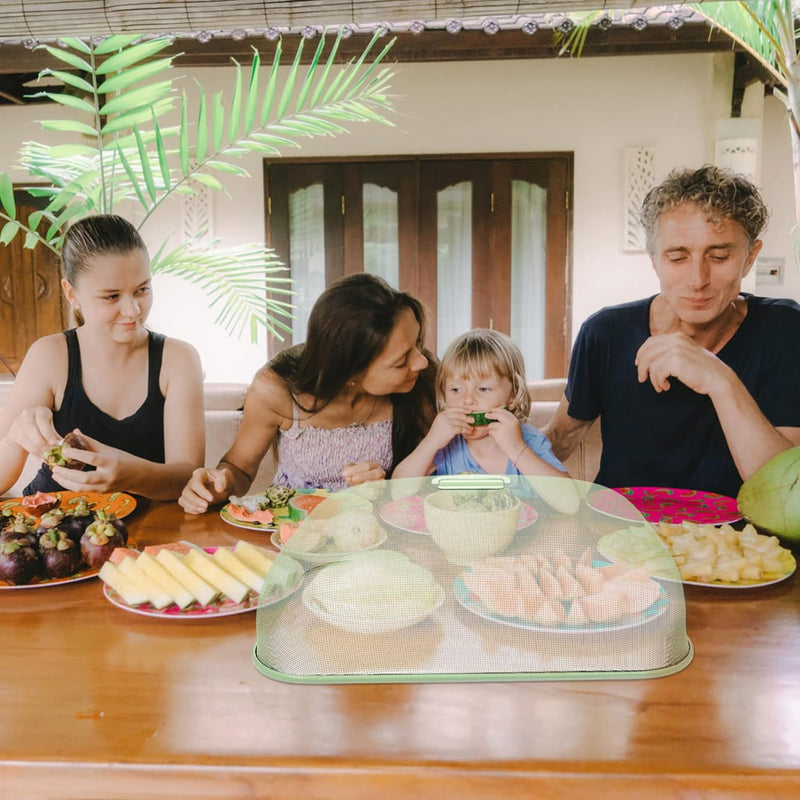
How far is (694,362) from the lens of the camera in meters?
1.73

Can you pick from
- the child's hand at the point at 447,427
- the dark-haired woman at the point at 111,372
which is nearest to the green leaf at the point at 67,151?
the dark-haired woman at the point at 111,372

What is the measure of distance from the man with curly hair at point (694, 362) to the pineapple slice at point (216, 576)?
114 centimetres

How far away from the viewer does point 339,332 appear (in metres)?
2.19

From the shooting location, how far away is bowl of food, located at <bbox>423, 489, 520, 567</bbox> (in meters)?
0.99

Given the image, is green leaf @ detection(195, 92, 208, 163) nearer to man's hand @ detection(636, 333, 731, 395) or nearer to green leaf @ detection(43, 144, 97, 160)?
green leaf @ detection(43, 144, 97, 160)

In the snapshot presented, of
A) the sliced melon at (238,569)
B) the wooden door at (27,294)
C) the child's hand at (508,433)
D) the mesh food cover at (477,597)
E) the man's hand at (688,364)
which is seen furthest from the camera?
the wooden door at (27,294)

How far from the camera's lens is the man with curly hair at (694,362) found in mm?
1740

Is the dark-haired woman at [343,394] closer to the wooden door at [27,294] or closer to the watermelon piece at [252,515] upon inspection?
the watermelon piece at [252,515]

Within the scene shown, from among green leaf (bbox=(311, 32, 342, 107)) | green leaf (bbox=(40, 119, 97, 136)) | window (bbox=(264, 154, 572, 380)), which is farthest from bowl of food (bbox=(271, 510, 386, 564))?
window (bbox=(264, 154, 572, 380))

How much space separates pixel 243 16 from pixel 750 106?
7026 mm

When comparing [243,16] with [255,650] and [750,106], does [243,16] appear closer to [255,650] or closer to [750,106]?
Result: [255,650]

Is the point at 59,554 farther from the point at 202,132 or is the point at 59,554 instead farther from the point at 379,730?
the point at 202,132

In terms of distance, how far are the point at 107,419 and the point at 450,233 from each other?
5632 millimetres

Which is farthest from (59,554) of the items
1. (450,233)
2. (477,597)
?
(450,233)
